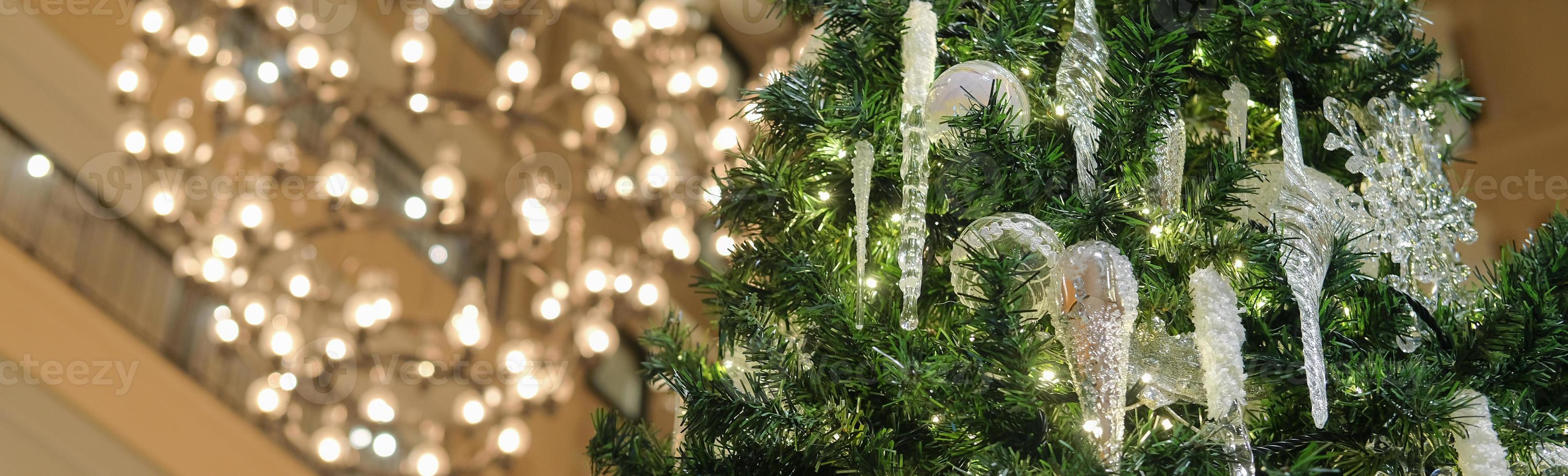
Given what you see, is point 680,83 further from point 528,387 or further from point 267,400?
point 267,400

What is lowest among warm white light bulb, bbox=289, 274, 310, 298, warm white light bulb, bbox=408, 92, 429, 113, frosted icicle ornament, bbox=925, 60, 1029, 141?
frosted icicle ornament, bbox=925, 60, 1029, 141

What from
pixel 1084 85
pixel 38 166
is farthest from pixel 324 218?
pixel 1084 85

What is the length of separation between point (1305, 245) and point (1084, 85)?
A: 188 millimetres

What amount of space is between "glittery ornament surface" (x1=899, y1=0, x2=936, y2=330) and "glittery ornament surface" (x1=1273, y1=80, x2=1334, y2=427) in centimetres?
25

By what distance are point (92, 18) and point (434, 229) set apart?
244cm

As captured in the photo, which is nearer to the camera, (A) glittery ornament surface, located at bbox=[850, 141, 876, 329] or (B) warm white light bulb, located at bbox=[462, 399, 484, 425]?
(A) glittery ornament surface, located at bbox=[850, 141, 876, 329]

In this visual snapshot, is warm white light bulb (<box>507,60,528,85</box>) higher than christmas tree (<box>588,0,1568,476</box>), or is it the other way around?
warm white light bulb (<box>507,60,528,85</box>)

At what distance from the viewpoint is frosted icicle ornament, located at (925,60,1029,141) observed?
2.76 ft

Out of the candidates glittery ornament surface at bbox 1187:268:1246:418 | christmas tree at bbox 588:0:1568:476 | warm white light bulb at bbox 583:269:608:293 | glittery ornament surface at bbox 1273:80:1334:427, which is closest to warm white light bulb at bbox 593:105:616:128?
warm white light bulb at bbox 583:269:608:293

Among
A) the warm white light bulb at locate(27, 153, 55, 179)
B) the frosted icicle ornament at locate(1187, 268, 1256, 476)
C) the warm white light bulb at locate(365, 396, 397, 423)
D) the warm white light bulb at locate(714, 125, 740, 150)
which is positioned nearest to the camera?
the frosted icicle ornament at locate(1187, 268, 1256, 476)

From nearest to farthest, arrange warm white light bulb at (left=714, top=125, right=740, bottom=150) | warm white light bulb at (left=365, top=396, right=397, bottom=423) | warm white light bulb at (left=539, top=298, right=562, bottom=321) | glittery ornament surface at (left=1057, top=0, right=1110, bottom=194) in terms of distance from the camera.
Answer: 1. glittery ornament surface at (left=1057, top=0, right=1110, bottom=194)
2. warm white light bulb at (left=714, top=125, right=740, bottom=150)
3. warm white light bulb at (left=365, top=396, right=397, bottom=423)
4. warm white light bulb at (left=539, top=298, right=562, bottom=321)

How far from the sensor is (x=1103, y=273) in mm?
700

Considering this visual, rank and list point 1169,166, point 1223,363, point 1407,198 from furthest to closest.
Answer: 1. point 1407,198
2. point 1169,166
3. point 1223,363

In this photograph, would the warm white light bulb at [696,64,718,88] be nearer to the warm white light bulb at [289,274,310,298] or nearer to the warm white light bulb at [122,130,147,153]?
the warm white light bulb at [289,274,310,298]
